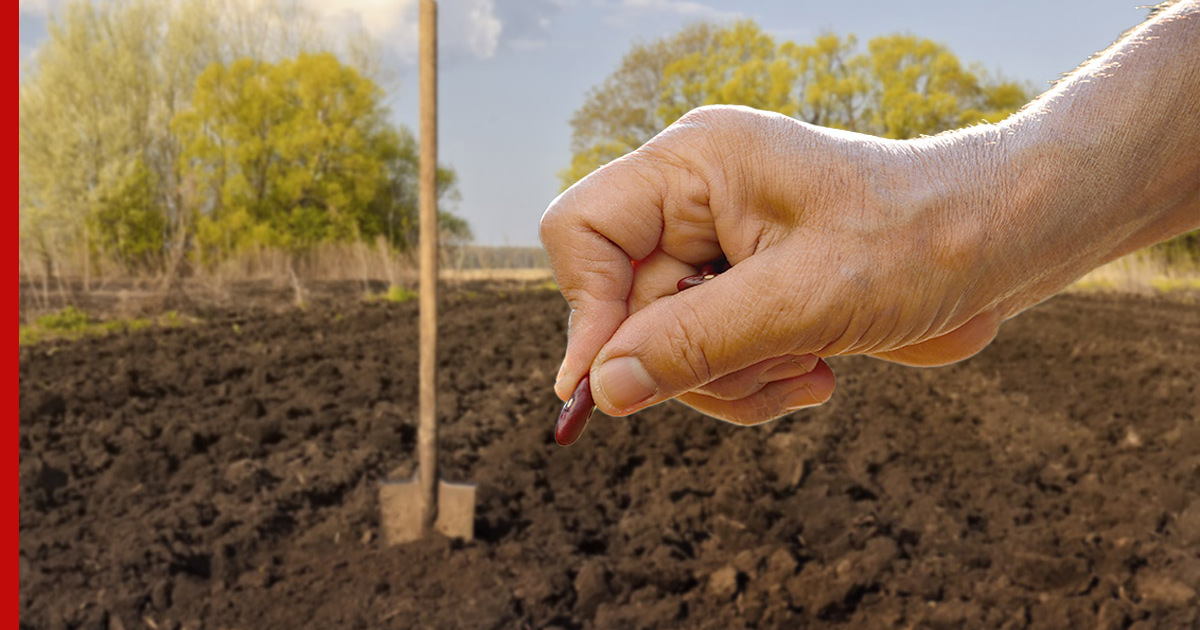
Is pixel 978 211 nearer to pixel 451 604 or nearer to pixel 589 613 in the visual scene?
pixel 589 613

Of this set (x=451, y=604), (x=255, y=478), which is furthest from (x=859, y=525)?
(x=255, y=478)

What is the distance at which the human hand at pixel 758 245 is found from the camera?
3.81 ft

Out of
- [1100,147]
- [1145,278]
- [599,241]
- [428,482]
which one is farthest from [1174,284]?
[599,241]

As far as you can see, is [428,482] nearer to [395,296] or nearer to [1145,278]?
[395,296]

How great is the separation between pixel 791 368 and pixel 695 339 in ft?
1.00

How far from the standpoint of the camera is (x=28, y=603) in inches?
129

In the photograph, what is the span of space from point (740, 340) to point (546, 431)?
12.5 feet

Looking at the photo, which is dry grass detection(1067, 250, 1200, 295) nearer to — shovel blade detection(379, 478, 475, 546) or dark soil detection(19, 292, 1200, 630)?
dark soil detection(19, 292, 1200, 630)

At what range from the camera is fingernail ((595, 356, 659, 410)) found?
121 cm

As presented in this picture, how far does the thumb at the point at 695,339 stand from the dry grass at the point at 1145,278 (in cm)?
1458

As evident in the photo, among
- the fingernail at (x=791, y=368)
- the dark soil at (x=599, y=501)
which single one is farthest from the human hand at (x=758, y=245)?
the dark soil at (x=599, y=501)

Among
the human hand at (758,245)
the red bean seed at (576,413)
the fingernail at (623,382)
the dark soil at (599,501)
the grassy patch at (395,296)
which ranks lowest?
the dark soil at (599,501)

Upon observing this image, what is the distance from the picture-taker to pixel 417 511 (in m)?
3.85

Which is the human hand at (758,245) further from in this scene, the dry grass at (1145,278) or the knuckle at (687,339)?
the dry grass at (1145,278)
